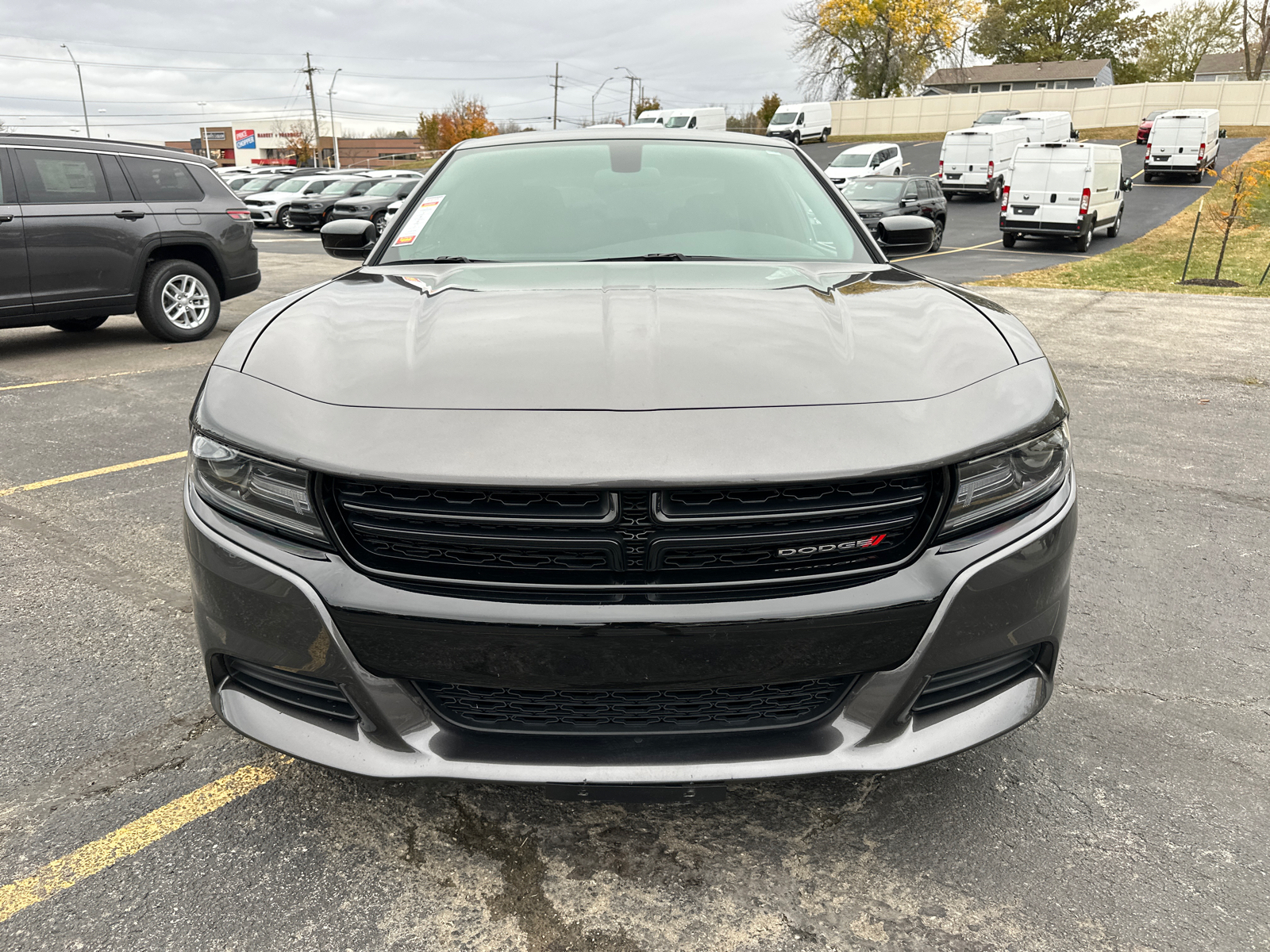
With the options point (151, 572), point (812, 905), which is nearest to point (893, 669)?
point (812, 905)

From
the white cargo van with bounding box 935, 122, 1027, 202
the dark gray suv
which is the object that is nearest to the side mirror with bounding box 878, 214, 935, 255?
the dark gray suv

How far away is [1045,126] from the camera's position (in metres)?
35.5

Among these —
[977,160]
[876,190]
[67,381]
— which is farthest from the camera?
[977,160]

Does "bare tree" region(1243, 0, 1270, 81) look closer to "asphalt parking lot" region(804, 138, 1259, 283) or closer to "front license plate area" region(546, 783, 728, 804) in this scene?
"asphalt parking lot" region(804, 138, 1259, 283)

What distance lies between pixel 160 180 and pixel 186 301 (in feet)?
3.55

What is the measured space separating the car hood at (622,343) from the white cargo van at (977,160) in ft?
105

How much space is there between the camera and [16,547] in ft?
12.7

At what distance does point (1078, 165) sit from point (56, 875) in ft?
71.9

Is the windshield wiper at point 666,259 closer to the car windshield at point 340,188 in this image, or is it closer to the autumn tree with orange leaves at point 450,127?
the car windshield at point 340,188

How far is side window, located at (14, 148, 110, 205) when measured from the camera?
7.57m

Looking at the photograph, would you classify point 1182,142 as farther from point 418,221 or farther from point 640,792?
point 640,792

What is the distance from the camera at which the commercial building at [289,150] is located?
9962cm

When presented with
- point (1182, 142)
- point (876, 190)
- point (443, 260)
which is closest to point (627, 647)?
point (443, 260)

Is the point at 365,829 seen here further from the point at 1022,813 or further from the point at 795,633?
the point at 1022,813
